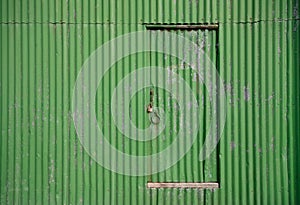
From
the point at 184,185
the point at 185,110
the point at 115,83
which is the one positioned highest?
the point at 115,83

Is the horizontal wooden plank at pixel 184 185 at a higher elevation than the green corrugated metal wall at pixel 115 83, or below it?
below

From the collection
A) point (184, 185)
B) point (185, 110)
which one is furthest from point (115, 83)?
point (184, 185)

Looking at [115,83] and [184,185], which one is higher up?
[115,83]

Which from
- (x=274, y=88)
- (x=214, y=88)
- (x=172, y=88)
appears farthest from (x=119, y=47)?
(x=274, y=88)

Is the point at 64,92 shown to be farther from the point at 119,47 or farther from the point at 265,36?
the point at 265,36

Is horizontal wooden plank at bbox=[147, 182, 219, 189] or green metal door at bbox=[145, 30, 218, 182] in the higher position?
green metal door at bbox=[145, 30, 218, 182]

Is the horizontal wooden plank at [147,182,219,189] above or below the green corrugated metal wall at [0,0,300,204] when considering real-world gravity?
below

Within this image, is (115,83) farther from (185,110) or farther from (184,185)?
(184,185)

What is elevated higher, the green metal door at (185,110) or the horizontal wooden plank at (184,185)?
the green metal door at (185,110)
